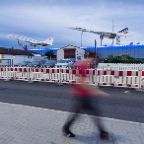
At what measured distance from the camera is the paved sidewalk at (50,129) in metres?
6.54

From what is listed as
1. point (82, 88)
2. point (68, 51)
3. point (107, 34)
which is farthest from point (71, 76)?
point (107, 34)

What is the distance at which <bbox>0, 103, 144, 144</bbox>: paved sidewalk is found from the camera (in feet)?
21.5

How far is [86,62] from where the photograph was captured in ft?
22.8

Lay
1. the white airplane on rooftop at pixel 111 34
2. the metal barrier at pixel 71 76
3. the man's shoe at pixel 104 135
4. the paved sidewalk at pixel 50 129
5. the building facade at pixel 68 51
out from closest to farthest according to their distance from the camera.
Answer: the paved sidewalk at pixel 50 129 → the man's shoe at pixel 104 135 → the metal barrier at pixel 71 76 → the building facade at pixel 68 51 → the white airplane on rooftop at pixel 111 34

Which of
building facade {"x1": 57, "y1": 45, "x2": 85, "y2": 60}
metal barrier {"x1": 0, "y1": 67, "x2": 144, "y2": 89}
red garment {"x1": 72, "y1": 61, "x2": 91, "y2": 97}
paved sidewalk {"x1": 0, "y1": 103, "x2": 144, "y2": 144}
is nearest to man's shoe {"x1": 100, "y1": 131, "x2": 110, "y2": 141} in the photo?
paved sidewalk {"x1": 0, "y1": 103, "x2": 144, "y2": 144}

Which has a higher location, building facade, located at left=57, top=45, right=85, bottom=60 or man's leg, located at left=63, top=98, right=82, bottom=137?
building facade, located at left=57, top=45, right=85, bottom=60

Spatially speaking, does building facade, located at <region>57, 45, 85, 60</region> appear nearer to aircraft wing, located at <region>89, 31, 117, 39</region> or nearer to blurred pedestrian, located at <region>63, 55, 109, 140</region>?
aircraft wing, located at <region>89, 31, 117, 39</region>

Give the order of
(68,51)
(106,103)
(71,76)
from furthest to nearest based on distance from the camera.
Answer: (68,51)
(71,76)
(106,103)

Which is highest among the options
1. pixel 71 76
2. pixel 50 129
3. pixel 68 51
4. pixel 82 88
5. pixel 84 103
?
pixel 68 51

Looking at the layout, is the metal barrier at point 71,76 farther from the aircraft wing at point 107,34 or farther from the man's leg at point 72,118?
the aircraft wing at point 107,34

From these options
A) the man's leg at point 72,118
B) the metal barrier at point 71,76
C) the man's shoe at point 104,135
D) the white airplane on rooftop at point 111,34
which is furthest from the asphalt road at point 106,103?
the white airplane on rooftop at point 111,34

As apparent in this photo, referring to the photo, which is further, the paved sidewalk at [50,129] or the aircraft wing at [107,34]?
the aircraft wing at [107,34]

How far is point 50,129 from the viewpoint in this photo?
24.3 ft

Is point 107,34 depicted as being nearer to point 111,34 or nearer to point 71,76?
point 111,34
